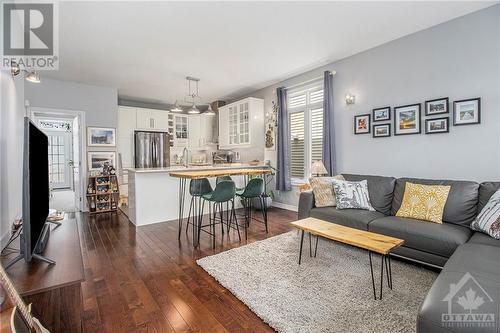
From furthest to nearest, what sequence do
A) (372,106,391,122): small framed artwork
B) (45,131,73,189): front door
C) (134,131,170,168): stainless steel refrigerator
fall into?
(45,131,73,189): front door < (134,131,170,168): stainless steel refrigerator < (372,106,391,122): small framed artwork

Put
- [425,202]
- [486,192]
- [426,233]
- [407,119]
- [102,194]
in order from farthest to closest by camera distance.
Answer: [102,194] < [407,119] < [425,202] < [486,192] < [426,233]

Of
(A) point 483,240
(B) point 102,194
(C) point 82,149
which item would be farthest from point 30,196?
(C) point 82,149

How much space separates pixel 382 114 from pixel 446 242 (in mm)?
2033

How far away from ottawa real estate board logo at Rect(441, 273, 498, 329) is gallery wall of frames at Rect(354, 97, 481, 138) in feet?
Result: 7.62

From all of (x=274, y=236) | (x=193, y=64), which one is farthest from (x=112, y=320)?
(x=193, y=64)

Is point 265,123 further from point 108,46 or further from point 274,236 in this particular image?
point 108,46

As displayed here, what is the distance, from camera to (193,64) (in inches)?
167

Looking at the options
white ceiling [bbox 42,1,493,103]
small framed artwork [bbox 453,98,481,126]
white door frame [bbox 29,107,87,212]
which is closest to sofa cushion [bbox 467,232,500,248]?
small framed artwork [bbox 453,98,481,126]

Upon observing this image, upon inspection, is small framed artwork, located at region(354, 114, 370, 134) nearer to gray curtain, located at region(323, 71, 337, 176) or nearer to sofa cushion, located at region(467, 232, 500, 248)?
gray curtain, located at region(323, 71, 337, 176)

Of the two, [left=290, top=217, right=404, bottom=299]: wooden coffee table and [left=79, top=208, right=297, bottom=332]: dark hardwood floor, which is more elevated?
[left=290, top=217, right=404, bottom=299]: wooden coffee table

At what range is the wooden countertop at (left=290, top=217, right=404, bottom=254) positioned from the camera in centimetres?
201

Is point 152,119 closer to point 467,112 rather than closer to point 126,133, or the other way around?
point 126,133

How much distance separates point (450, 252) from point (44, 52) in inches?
229

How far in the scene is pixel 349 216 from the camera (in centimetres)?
300
